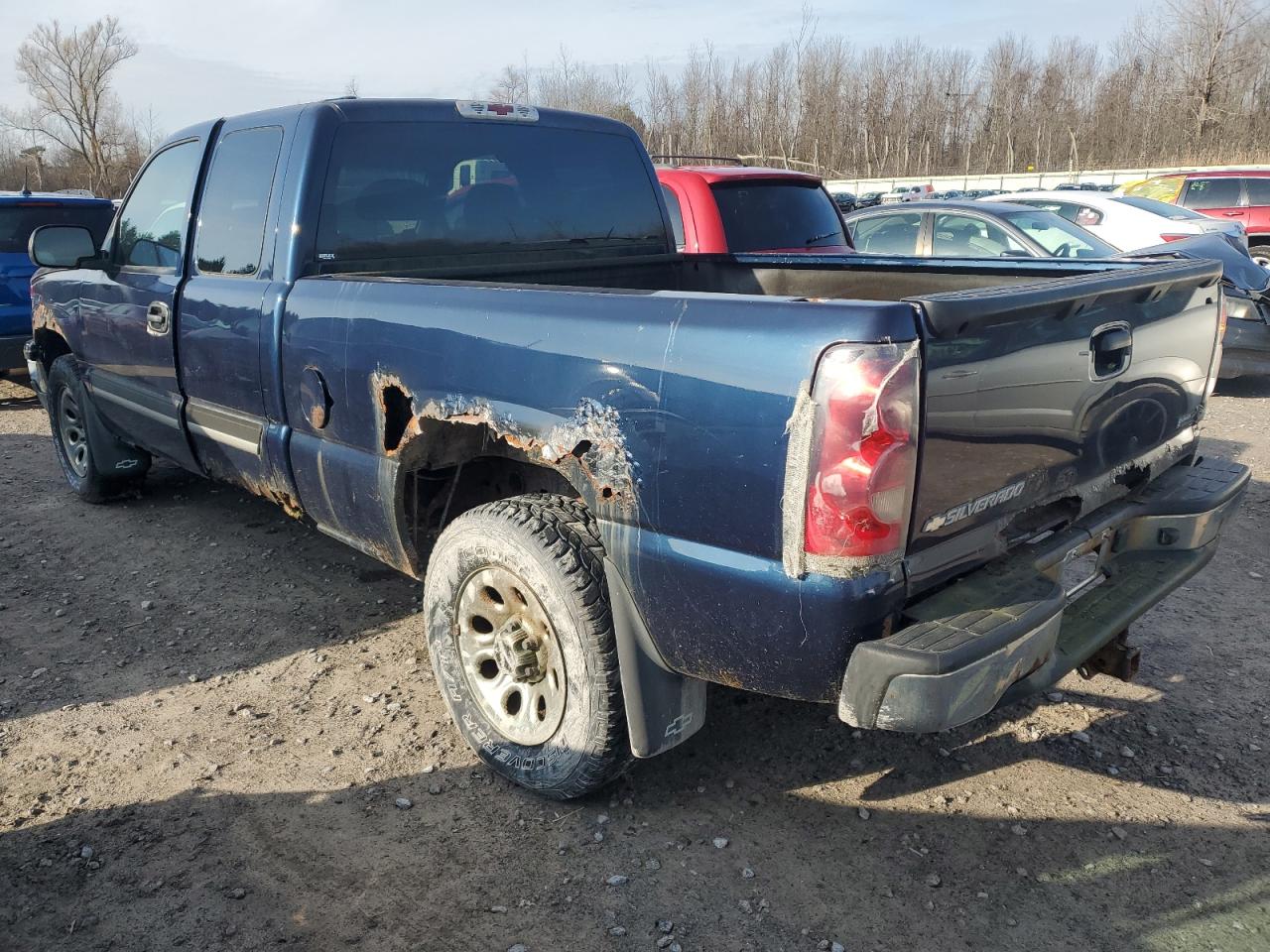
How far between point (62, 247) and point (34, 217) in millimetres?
4651

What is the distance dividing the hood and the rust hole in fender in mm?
7429

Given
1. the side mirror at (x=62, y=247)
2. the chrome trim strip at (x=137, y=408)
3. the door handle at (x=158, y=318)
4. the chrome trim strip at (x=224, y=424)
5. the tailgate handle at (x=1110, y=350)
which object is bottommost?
the chrome trim strip at (x=137, y=408)

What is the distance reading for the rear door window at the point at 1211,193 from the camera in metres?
14.4

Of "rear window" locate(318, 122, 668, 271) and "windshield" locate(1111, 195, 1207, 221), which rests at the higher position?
"rear window" locate(318, 122, 668, 271)

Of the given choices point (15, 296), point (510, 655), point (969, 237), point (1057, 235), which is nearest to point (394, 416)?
point (510, 655)

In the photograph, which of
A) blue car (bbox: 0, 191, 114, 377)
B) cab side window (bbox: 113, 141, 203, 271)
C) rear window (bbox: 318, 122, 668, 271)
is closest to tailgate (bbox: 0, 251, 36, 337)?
blue car (bbox: 0, 191, 114, 377)

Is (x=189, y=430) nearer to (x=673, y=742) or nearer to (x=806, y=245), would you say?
(x=673, y=742)

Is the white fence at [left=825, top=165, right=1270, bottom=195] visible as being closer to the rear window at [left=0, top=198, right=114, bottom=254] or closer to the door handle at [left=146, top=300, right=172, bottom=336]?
the rear window at [left=0, top=198, right=114, bottom=254]

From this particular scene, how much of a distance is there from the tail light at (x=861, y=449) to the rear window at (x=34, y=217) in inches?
315

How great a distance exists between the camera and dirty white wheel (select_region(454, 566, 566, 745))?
2.79m

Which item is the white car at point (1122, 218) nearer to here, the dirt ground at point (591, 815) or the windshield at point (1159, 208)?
the windshield at point (1159, 208)

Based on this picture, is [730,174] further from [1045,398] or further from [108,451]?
[1045,398]

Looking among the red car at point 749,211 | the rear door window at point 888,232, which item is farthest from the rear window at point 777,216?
the rear door window at point 888,232

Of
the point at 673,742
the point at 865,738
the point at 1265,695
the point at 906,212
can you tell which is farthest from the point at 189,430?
the point at 906,212
